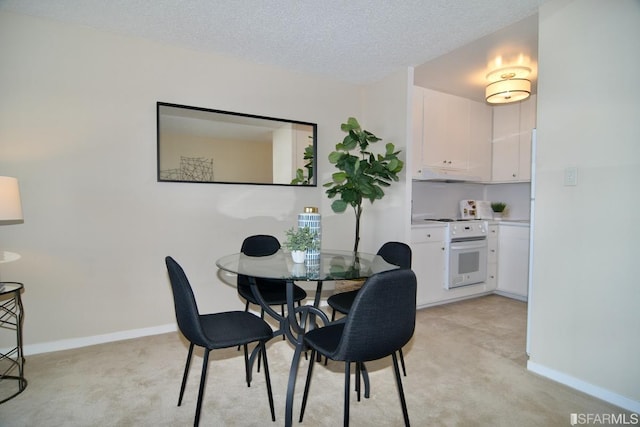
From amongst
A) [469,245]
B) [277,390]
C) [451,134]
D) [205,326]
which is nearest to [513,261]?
[469,245]

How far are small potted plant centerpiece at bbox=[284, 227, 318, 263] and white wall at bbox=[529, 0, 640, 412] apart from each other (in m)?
1.57

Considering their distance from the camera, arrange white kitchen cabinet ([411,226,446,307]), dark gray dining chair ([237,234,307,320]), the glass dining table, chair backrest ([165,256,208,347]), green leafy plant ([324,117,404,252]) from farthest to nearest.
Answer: white kitchen cabinet ([411,226,446,307]) → green leafy plant ([324,117,404,252]) → dark gray dining chair ([237,234,307,320]) → the glass dining table → chair backrest ([165,256,208,347])

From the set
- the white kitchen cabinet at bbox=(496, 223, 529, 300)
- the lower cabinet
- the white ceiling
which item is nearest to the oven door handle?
the lower cabinet

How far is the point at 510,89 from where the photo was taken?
11.0 ft

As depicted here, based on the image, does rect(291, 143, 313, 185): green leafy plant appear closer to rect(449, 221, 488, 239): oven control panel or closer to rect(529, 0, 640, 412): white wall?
rect(449, 221, 488, 239): oven control panel

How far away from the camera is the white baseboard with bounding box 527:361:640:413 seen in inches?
75.1

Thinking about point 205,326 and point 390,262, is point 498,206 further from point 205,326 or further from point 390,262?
point 205,326

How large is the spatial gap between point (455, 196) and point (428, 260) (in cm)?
157

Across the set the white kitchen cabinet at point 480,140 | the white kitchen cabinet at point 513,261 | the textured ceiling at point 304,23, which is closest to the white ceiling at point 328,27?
the textured ceiling at point 304,23

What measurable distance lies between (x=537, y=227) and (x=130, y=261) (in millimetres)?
3160

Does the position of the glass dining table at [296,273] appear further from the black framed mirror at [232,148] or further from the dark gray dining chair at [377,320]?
the black framed mirror at [232,148]

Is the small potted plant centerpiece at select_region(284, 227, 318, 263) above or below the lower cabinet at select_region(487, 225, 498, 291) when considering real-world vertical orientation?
above

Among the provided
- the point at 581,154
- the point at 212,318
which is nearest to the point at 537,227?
the point at 581,154

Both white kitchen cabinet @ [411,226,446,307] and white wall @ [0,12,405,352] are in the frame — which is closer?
white wall @ [0,12,405,352]
